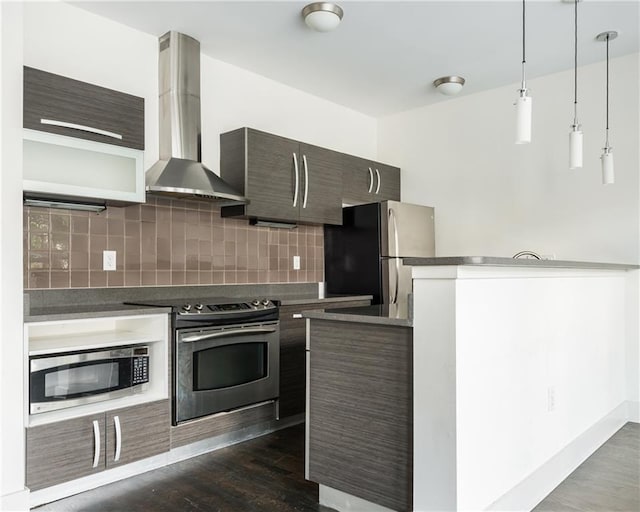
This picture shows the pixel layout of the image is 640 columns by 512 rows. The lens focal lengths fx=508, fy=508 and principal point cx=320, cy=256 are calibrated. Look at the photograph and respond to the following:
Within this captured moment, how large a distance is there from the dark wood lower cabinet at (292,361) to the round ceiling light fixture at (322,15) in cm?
181

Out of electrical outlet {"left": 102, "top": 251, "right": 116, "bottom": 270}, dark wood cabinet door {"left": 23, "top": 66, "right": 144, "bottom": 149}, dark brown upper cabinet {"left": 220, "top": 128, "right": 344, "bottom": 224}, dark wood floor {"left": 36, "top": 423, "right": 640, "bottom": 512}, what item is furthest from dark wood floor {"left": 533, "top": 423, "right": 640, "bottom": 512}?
dark wood cabinet door {"left": 23, "top": 66, "right": 144, "bottom": 149}

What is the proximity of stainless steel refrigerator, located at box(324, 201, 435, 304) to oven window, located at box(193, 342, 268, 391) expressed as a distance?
132cm

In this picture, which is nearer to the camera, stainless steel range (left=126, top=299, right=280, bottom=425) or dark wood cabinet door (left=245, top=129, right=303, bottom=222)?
stainless steel range (left=126, top=299, right=280, bottom=425)

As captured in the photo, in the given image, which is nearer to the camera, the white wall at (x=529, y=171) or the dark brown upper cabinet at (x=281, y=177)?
the dark brown upper cabinet at (x=281, y=177)

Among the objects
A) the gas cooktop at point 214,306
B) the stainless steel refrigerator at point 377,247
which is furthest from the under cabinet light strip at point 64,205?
the stainless steel refrigerator at point 377,247

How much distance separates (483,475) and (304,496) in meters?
0.88

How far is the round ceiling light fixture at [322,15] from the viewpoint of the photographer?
2.99 m

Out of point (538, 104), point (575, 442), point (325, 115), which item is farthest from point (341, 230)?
point (575, 442)

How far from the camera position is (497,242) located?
14.3 feet

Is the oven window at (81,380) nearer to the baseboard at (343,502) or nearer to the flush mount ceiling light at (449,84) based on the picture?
the baseboard at (343,502)

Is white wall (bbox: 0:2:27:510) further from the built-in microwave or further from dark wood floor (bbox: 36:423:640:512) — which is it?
dark wood floor (bbox: 36:423:640:512)

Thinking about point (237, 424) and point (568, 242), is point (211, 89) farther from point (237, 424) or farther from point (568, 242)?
point (568, 242)

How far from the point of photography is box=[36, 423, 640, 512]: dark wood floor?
2287 mm

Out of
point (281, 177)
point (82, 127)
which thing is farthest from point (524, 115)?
point (82, 127)
